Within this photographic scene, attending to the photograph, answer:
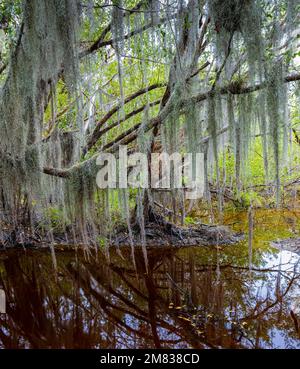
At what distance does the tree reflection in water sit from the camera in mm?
3184

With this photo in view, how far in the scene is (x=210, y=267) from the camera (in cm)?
511

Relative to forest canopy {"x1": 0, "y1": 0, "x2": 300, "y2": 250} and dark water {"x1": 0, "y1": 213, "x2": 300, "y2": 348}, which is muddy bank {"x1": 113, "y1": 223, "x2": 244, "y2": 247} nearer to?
dark water {"x1": 0, "y1": 213, "x2": 300, "y2": 348}

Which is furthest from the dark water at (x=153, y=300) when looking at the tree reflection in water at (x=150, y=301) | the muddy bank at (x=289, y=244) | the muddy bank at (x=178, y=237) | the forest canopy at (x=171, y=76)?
the forest canopy at (x=171, y=76)

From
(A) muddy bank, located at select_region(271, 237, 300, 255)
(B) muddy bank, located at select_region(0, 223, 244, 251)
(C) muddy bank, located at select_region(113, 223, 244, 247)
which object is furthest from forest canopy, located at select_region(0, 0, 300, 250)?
(A) muddy bank, located at select_region(271, 237, 300, 255)

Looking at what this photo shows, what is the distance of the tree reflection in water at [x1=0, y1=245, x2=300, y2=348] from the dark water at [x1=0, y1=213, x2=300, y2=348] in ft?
0.03

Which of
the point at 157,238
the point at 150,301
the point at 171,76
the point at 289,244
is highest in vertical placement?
the point at 171,76

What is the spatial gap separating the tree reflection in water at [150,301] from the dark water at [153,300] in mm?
10

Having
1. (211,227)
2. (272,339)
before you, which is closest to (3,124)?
(272,339)

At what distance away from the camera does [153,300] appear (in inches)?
159

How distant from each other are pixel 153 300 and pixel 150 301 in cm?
4

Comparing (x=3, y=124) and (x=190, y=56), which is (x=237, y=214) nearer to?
(x=190, y=56)

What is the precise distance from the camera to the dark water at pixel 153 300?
10.5 ft

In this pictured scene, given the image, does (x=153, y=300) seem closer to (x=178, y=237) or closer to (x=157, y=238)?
(x=157, y=238)

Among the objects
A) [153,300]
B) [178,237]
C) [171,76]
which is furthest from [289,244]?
[171,76]
